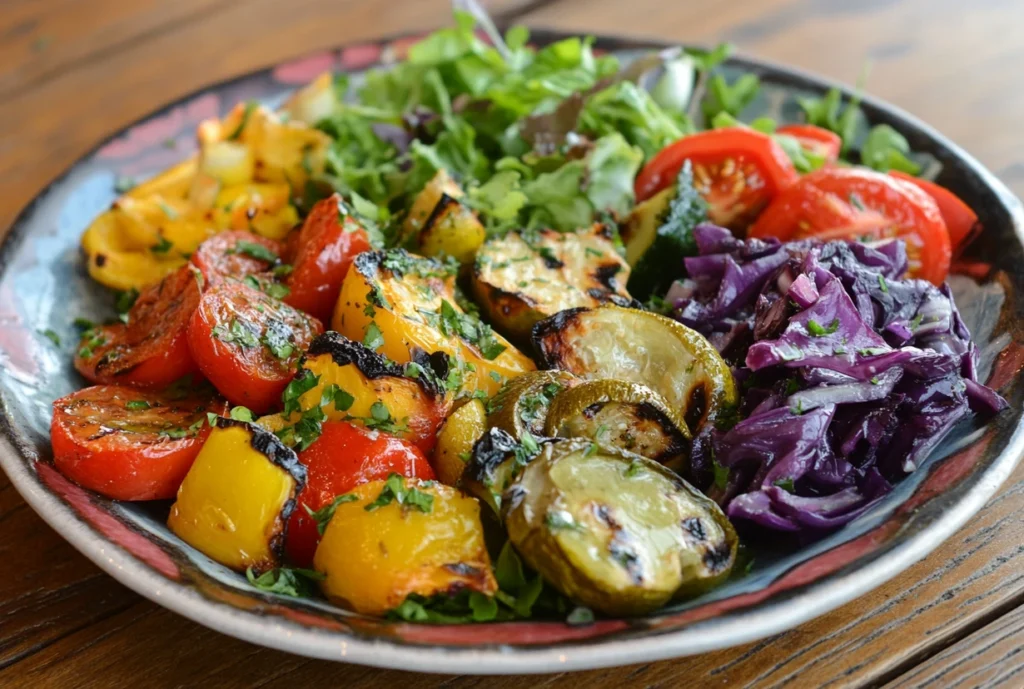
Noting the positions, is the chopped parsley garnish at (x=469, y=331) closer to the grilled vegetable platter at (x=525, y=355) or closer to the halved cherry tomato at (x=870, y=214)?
the grilled vegetable platter at (x=525, y=355)

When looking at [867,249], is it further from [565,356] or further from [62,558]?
[62,558]

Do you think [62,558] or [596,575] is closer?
[596,575]

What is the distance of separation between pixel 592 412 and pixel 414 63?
1.74 metres

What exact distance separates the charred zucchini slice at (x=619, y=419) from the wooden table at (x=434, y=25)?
0.38 metres

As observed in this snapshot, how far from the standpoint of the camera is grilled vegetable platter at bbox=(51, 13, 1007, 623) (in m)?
1.49

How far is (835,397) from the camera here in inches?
67.7

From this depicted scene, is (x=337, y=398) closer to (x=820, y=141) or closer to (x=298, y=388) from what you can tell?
(x=298, y=388)

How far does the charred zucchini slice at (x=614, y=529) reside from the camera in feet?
4.55

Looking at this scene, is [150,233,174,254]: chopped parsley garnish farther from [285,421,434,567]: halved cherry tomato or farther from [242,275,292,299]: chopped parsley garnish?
[285,421,434,567]: halved cherry tomato

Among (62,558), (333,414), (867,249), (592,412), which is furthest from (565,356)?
(62,558)

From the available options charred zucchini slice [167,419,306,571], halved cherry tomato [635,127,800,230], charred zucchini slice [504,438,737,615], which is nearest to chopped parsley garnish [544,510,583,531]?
charred zucchini slice [504,438,737,615]

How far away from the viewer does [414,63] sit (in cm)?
300

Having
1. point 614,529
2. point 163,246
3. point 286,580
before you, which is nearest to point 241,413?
point 286,580

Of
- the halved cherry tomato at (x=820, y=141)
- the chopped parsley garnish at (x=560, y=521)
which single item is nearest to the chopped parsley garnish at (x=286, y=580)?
the chopped parsley garnish at (x=560, y=521)
